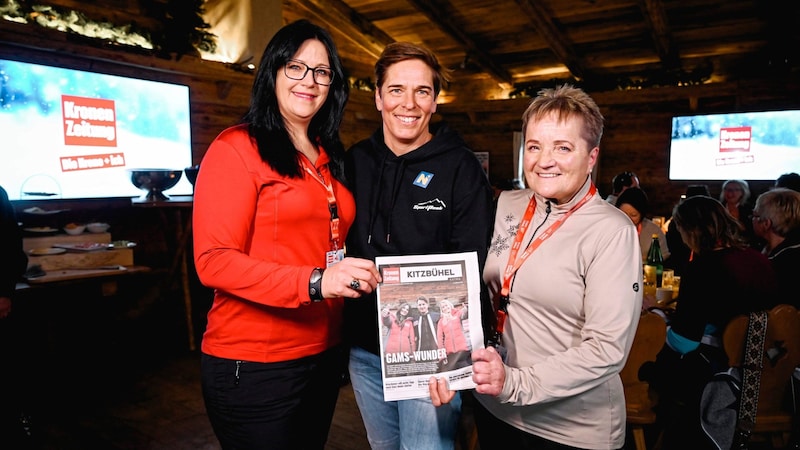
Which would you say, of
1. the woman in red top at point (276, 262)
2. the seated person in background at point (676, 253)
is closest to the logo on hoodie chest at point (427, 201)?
the woman in red top at point (276, 262)

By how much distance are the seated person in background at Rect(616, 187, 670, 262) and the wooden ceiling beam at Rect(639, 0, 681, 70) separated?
3315mm

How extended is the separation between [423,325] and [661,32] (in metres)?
7.21

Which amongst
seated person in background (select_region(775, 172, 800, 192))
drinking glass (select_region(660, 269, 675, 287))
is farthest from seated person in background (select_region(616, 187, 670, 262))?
seated person in background (select_region(775, 172, 800, 192))

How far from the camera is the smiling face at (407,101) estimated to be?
5.16ft

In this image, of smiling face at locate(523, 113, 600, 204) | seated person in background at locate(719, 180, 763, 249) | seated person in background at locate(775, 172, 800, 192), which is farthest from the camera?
seated person in background at locate(719, 180, 763, 249)

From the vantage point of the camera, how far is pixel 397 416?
63.4 inches

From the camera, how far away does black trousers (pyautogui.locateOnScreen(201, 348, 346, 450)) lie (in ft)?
4.42

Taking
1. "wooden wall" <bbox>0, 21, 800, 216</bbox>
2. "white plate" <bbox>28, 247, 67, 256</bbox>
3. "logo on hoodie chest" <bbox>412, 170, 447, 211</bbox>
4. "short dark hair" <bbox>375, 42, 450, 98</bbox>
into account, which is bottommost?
"white plate" <bbox>28, 247, 67, 256</bbox>

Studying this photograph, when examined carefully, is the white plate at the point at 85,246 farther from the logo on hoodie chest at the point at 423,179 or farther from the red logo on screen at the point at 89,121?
the logo on hoodie chest at the point at 423,179

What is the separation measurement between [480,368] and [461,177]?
592mm

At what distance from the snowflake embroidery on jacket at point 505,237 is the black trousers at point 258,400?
613 millimetres

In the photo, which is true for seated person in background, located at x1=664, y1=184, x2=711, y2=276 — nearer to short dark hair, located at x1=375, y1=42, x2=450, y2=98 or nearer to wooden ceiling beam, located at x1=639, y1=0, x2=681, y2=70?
wooden ceiling beam, located at x1=639, y1=0, x2=681, y2=70

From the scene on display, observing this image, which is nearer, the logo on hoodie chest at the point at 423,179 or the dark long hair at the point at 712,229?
the logo on hoodie chest at the point at 423,179

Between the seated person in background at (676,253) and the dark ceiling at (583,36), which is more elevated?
the dark ceiling at (583,36)
